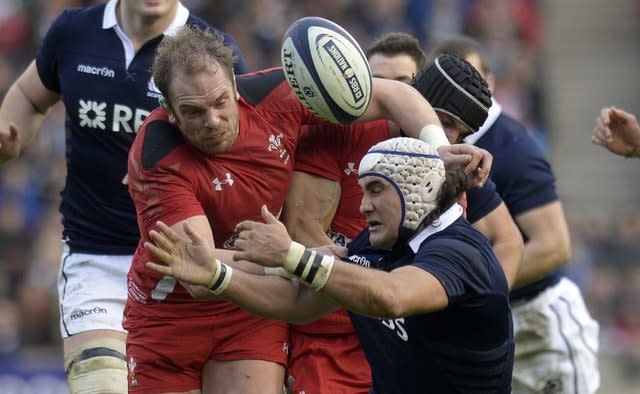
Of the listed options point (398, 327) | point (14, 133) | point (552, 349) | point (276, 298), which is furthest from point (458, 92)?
point (552, 349)

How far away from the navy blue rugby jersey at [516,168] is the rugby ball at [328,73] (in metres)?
2.03

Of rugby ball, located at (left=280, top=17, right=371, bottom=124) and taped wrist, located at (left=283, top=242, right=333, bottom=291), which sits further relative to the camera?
rugby ball, located at (left=280, top=17, right=371, bottom=124)

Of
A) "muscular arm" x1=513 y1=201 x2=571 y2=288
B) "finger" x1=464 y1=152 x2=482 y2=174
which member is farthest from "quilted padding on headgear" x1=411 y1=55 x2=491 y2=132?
"muscular arm" x1=513 y1=201 x2=571 y2=288

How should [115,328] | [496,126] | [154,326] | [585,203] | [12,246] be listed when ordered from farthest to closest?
[585,203], [12,246], [496,126], [115,328], [154,326]

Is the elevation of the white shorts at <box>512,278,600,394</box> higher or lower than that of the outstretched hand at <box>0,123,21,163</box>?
lower

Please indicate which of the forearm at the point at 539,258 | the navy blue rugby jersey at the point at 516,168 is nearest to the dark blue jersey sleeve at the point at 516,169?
the navy blue rugby jersey at the point at 516,168

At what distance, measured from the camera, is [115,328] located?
666 cm

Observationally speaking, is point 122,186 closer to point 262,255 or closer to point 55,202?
point 262,255

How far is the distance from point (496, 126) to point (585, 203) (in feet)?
37.6

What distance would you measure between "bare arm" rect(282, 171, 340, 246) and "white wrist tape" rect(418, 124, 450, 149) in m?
0.59

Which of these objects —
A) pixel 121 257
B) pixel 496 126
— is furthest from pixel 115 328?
pixel 496 126

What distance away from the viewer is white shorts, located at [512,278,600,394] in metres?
8.14

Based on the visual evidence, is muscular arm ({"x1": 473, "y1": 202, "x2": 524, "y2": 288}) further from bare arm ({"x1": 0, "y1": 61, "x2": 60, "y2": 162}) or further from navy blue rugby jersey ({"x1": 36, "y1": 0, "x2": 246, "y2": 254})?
bare arm ({"x1": 0, "y1": 61, "x2": 60, "y2": 162})

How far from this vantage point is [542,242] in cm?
759
